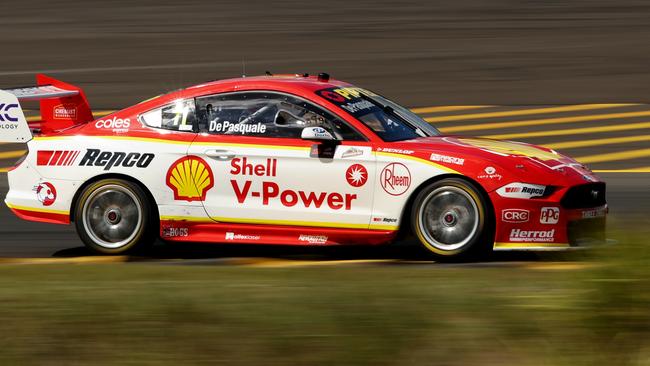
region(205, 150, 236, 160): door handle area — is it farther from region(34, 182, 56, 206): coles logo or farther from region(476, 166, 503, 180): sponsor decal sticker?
region(476, 166, 503, 180): sponsor decal sticker

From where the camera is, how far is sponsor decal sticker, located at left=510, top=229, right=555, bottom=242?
352 inches

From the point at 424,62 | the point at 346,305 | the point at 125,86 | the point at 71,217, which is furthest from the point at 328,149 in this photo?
the point at 424,62

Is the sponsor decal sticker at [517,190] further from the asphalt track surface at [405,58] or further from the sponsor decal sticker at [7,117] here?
the sponsor decal sticker at [7,117]

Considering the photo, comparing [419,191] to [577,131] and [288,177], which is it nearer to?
[288,177]

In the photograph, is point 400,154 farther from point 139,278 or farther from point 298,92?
point 139,278

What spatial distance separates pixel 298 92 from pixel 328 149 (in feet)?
1.91

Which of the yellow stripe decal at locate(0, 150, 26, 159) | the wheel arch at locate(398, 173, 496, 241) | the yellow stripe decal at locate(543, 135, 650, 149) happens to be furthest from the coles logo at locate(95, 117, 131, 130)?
the yellow stripe decal at locate(543, 135, 650, 149)

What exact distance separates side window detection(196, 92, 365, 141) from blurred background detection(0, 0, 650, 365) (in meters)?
1.09

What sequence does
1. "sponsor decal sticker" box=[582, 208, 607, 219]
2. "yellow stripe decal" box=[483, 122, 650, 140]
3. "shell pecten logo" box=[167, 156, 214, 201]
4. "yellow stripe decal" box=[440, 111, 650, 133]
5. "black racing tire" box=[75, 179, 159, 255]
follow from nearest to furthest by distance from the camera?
"sponsor decal sticker" box=[582, 208, 607, 219]
"shell pecten logo" box=[167, 156, 214, 201]
"black racing tire" box=[75, 179, 159, 255]
"yellow stripe decal" box=[483, 122, 650, 140]
"yellow stripe decal" box=[440, 111, 650, 133]

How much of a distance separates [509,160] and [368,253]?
1.46 meters

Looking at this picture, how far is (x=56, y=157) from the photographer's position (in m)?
9.78

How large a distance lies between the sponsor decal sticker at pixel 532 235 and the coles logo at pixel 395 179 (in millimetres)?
856

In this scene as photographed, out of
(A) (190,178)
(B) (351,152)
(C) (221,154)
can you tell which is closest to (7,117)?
(A) (190,178)

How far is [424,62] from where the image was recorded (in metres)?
22.9
